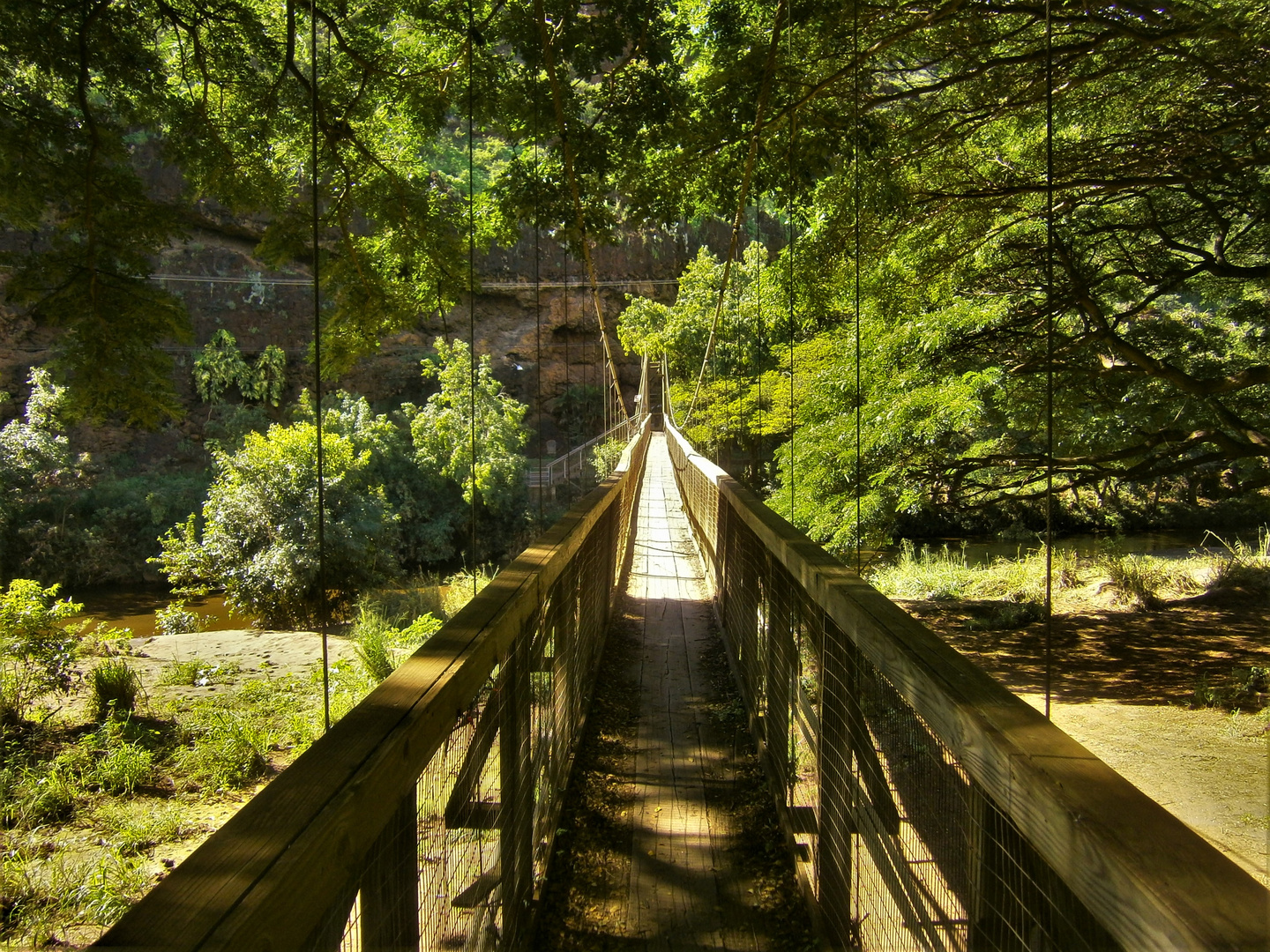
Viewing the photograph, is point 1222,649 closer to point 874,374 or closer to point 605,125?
point 874,374

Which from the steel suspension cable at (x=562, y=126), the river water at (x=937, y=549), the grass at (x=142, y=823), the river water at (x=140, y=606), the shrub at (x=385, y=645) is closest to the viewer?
the steel suspension cable at (x=562, y=126)

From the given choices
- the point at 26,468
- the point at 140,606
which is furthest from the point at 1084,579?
the point at 26,468

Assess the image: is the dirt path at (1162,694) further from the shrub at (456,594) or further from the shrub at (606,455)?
the shrub at (606,455)

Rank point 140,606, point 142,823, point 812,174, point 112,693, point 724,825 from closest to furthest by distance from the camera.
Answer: point 724,825, point 142,823, point 812,174, point 112,693, point 140,606

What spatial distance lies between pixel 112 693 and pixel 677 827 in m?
6.50

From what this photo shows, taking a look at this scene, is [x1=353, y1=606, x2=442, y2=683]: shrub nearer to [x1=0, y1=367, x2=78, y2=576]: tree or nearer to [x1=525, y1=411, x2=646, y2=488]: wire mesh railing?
[x1=525, y1=411, x2=646, y2=488]: wire mesh railing

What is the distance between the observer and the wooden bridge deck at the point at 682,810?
190cm

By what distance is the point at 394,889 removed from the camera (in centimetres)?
104

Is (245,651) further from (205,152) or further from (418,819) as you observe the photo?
(418,819)

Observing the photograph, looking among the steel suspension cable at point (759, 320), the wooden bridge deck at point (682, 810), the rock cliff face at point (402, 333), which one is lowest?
the wooden bridge deck at point (682, 810)

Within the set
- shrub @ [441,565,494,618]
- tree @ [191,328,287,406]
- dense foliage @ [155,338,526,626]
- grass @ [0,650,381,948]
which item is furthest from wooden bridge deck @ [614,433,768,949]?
tree @ [191,328,287,406]

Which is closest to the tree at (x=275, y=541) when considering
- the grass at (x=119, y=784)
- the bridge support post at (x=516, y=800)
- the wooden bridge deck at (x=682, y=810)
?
the grass at (x=119, y=784)

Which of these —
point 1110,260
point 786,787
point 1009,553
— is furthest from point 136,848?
point 1009,553

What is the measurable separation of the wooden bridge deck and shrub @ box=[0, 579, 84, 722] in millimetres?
5020
